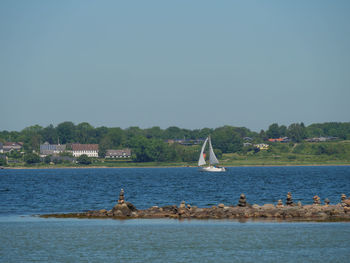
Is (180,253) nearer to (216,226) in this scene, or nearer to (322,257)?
(322,257)

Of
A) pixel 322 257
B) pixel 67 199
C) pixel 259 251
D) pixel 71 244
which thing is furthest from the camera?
pixel 67 199

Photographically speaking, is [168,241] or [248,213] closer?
[168,241]

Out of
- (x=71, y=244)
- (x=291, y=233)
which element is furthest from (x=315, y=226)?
(x=71, y=244)

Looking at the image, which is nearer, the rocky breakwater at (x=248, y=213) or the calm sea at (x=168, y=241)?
the calm sea at (x=168, y=241)

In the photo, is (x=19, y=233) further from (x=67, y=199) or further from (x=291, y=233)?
(x=67, y=199)

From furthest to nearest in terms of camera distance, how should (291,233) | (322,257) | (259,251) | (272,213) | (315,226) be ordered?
(272,213), (315,226), (291,233), (259,251), (322,257)

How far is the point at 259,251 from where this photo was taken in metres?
36.6

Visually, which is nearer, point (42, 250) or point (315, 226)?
point (42, 250)

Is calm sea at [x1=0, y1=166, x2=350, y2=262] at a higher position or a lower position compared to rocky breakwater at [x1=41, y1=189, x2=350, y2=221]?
lower

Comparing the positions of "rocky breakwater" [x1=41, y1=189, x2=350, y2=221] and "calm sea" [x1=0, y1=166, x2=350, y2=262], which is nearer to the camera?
"calm sea" [x1=0, y1=166, x2=350, y2=262]

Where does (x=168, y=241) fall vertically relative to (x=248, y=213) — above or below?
below

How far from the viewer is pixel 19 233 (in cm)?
4500

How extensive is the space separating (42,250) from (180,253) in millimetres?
8133

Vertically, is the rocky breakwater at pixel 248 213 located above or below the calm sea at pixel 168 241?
above
